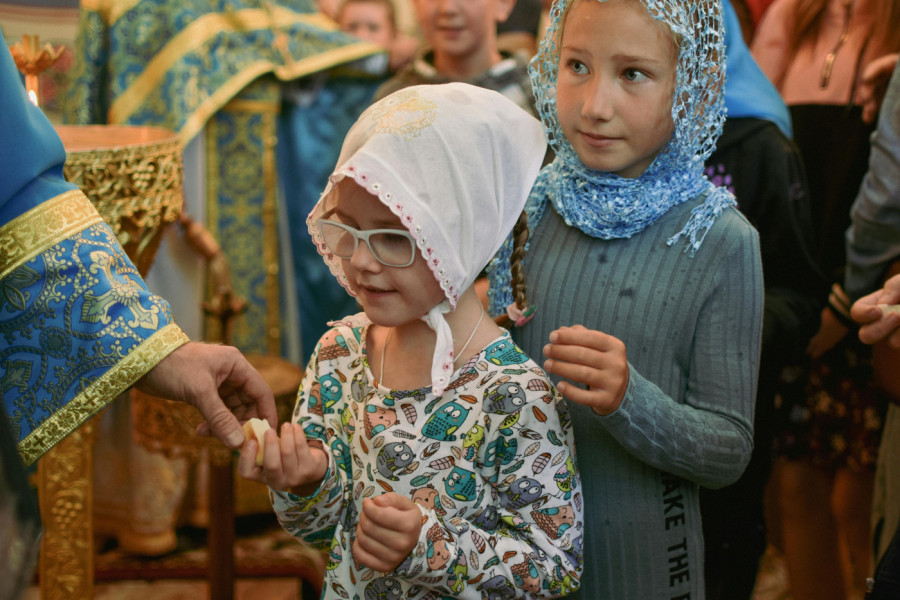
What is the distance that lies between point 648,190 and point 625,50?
0.72ft

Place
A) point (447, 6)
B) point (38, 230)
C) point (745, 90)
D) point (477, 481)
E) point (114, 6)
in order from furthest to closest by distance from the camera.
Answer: point (114, 6) < point (447, 6) < point (745, 90) < point (38, 230) < point (477, 481)

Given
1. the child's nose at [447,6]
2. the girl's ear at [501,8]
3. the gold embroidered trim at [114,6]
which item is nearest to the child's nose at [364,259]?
the child's nose at [447,6]

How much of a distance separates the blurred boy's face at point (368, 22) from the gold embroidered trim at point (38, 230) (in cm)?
227

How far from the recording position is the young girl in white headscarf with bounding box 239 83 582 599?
1136 mm

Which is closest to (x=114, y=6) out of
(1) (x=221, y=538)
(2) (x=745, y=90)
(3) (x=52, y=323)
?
(1) (x=221, y=538)

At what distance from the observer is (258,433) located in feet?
3.84

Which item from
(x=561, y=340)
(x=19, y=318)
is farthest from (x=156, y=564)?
(x=561, y=340)

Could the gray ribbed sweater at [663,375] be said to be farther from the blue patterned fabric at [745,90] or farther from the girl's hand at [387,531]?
the blue patterned fabric at [745,90]

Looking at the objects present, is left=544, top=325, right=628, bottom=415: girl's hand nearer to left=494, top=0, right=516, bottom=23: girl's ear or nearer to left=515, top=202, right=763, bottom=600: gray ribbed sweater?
left=515, top=202, right=763, bottom=600: gray ribbed sweater

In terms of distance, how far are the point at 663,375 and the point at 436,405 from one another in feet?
1.22

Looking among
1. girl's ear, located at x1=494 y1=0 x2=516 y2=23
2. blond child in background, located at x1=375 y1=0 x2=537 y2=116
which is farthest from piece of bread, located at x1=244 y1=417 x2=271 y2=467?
girl's ear, located at x1=494 y1=0 x2=516 y2=23

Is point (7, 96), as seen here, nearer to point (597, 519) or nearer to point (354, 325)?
Answer: point (354, 325)

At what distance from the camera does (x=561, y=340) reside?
116cm

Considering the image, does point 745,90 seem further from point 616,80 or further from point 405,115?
point 405,115
